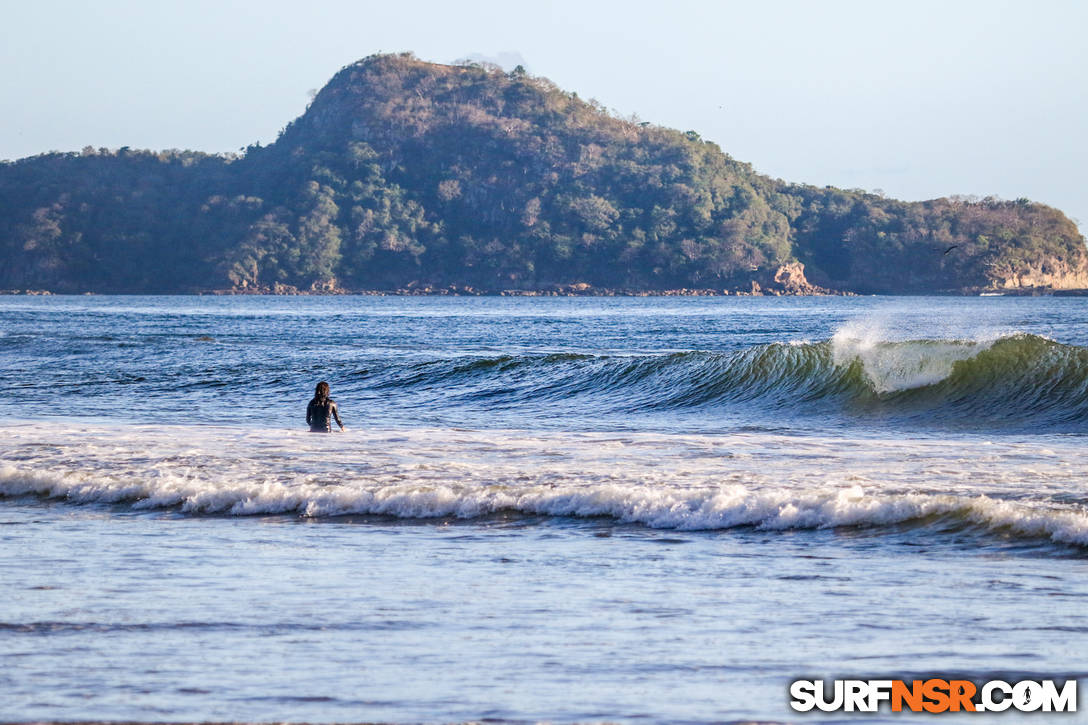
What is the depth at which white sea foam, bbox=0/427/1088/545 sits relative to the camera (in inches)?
345

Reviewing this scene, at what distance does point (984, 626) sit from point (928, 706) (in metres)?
1.21

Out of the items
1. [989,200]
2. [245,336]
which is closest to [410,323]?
[245,336]

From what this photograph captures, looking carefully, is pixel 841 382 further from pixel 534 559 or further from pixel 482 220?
pixel 482 220

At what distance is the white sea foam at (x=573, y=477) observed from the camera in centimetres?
877

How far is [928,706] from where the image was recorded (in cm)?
466

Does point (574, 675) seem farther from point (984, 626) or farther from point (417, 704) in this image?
point (984, 626)

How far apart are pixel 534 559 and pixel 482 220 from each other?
154 metres

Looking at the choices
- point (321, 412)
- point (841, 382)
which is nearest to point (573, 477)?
point (321, 412)

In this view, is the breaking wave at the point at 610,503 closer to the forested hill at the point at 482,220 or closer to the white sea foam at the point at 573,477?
the white sea foam at the point at 573,477

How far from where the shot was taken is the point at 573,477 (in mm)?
10766

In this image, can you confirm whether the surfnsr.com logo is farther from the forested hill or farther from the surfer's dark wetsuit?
the forested hill

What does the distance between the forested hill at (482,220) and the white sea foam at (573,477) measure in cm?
13619

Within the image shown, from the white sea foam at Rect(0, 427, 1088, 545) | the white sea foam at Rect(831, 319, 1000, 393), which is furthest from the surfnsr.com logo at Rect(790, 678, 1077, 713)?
the white sea foam at Rect(831, 319, 1000, 393)

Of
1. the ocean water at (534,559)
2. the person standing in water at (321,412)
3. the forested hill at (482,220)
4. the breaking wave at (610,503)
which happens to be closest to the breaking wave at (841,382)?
the ocean water at (534,559)
